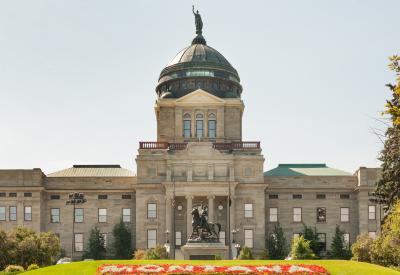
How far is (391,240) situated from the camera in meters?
56.2

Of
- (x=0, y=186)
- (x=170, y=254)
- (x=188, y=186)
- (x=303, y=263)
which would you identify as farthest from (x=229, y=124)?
→ (x=303, y=263)

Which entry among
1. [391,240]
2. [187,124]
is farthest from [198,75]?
[391,240]

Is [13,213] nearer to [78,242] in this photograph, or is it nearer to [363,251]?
[78,242]

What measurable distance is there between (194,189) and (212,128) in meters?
12.3

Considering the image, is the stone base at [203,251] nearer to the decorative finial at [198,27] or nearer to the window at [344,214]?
the window at [344,214]

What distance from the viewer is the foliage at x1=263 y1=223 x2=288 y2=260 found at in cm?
9075

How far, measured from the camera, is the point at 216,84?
104 metres

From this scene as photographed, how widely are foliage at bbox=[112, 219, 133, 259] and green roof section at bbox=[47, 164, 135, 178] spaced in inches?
299

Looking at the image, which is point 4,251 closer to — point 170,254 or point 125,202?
point 170,254

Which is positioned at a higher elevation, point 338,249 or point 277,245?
point 277,245

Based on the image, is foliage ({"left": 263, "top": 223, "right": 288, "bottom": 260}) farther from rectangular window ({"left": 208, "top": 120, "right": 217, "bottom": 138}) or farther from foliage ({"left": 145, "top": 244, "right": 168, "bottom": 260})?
rectangular window ({"left": 208, "top": 120, "right": 217, "bottom": 138})

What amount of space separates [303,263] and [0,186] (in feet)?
179

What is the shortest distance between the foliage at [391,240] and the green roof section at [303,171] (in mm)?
32332

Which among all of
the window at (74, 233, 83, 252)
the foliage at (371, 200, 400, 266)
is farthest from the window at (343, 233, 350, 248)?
the window at (74, 233, 83, 252)
